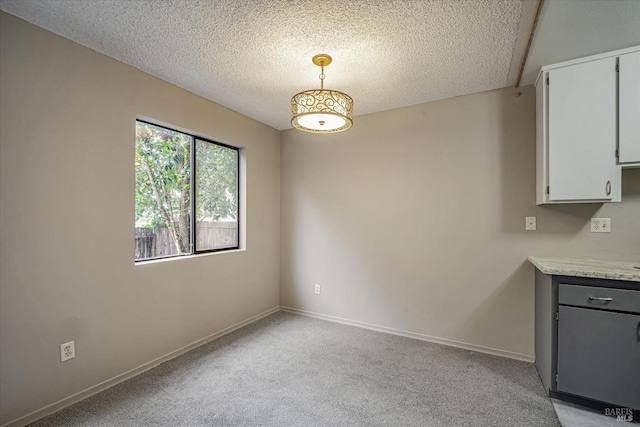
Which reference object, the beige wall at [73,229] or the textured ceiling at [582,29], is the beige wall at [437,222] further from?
the beige wall at [73,229]

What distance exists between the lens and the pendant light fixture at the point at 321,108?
1987mm

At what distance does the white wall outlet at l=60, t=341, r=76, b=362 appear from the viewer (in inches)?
77.1

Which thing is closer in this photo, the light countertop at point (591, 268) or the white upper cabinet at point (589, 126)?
the light countertop at point (591, 268)

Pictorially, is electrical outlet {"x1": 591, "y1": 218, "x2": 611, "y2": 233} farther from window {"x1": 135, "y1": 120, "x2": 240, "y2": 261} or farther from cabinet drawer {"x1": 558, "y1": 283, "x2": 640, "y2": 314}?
window {"x1": 135, "y1": 120, "x2": 240, "y2": 261}

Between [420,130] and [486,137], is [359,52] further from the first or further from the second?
[486,137]

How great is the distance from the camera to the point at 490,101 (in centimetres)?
280

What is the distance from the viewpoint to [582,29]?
1.83m

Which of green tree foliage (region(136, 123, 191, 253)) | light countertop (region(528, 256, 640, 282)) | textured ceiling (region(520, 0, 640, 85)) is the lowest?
light countertop (region(528, 256, 640, 282))

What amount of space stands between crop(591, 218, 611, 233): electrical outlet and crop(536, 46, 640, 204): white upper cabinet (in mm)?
315

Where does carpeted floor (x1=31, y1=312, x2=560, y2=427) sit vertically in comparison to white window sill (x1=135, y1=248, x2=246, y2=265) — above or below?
below

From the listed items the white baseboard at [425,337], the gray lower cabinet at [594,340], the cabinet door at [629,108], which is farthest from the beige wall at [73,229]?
the cabinet door at [629,108]

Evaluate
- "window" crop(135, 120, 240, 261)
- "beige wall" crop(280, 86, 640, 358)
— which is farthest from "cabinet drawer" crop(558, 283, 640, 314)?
"window" crop(135, 120, 240, 261)

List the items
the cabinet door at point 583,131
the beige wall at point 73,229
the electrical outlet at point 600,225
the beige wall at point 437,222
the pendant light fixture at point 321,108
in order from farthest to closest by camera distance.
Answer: the beige wall at point 437,222, the electrical outlet at point 600,225, the cabinet door at point 583,131, the pendant light fixture at point 321,108, the beige wall at point 73,229

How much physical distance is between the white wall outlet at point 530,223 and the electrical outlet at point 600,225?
377 millimetres
